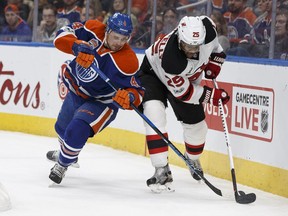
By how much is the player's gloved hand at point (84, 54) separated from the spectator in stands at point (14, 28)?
11.2ft

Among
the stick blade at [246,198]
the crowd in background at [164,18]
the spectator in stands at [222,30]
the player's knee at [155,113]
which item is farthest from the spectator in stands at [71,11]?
the stick blade at [246,198]

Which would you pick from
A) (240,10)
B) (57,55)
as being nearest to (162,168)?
(240,10)

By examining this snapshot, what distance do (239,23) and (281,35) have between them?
1.70 ft

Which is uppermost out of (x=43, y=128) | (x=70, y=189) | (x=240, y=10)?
(x=240, y=10)

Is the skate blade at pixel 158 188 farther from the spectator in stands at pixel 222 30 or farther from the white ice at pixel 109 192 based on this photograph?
the spectator in stands at pixel 222 30

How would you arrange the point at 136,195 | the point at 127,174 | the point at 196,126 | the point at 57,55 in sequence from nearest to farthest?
the point at 136,195 < the point at 196,126 < the point at 127,174 < the point at 57,55

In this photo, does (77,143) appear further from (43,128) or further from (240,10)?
(43,128)

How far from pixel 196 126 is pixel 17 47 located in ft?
9.92

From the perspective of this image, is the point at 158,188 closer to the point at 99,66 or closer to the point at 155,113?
the point at 155,113

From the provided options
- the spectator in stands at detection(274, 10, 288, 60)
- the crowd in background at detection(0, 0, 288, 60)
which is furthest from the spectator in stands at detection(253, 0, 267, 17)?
the spectator in stands at detection(274, 10, 288, 60)

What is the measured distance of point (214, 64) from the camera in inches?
232

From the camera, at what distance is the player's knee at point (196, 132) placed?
19.7 feet

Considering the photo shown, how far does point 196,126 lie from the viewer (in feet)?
19.6

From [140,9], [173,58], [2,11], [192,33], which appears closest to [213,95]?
[173,58]
